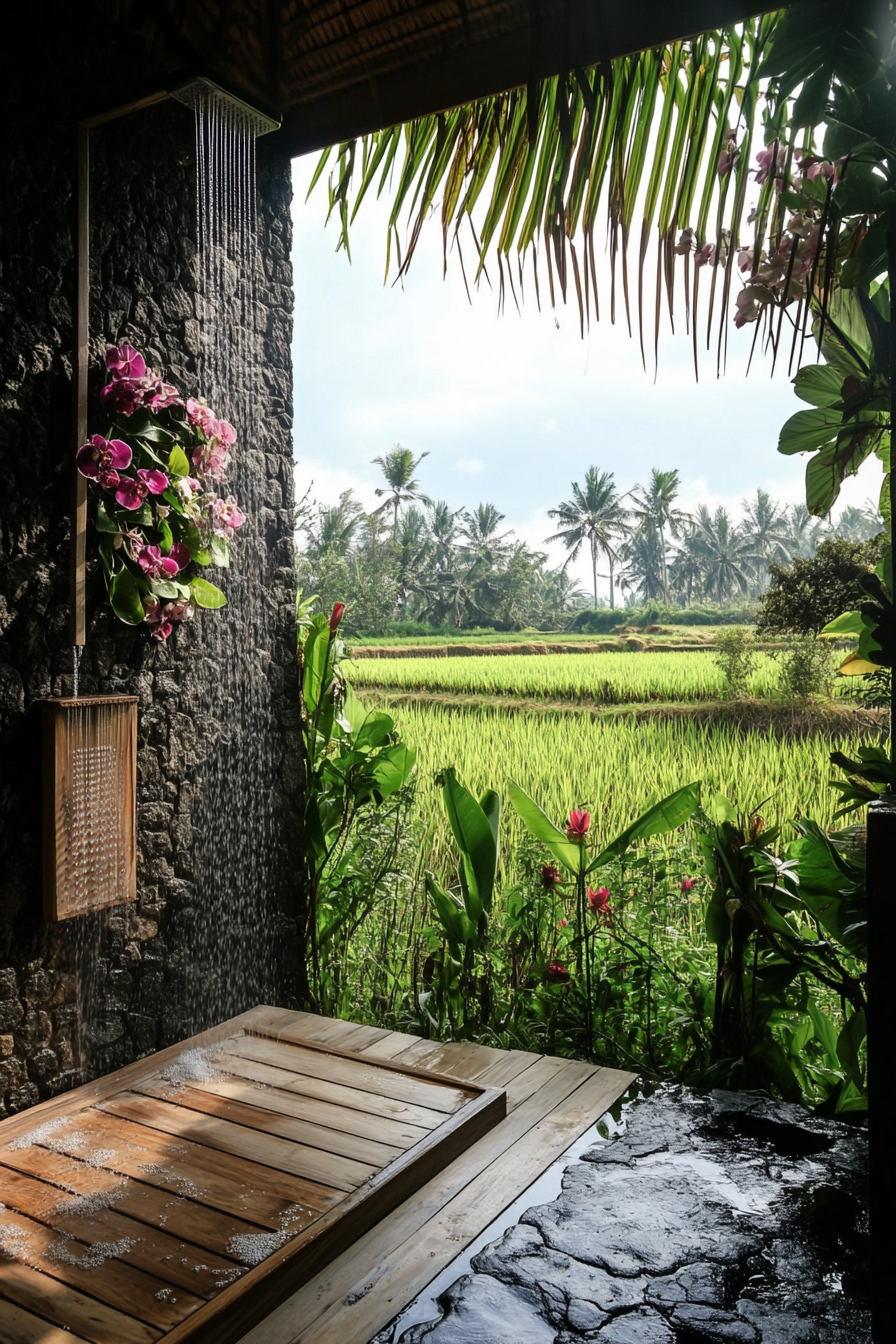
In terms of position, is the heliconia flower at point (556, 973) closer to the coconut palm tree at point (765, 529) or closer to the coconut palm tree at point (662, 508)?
the coconut palm tree at point (765, 529)

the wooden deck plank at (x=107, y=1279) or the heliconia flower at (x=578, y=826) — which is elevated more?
the heliconia flower at (x=578, y=826)

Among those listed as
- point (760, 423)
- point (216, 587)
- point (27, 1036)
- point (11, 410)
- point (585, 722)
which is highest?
point (760, 423)

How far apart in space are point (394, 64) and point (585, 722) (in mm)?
2409

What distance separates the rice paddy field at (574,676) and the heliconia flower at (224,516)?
130 cm

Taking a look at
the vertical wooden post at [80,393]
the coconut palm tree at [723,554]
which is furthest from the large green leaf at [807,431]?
the vertical wooden post at [80,393]

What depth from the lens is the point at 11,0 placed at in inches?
83.6

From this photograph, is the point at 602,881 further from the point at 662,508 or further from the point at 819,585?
the point at 662,508

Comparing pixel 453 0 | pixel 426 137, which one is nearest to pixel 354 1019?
pixel 426 137

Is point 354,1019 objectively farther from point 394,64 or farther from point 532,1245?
point 394,64

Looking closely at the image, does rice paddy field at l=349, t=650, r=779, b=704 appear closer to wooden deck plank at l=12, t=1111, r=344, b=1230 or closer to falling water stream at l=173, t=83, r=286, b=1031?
falling water stream at l=173, t=83, r=286, b=1031

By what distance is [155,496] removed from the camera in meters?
2.48

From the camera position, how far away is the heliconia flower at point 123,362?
2350 mm

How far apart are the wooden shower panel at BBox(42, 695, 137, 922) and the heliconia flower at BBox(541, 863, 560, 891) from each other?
4.10 ft

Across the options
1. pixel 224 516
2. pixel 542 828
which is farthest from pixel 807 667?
pixel 224 516
